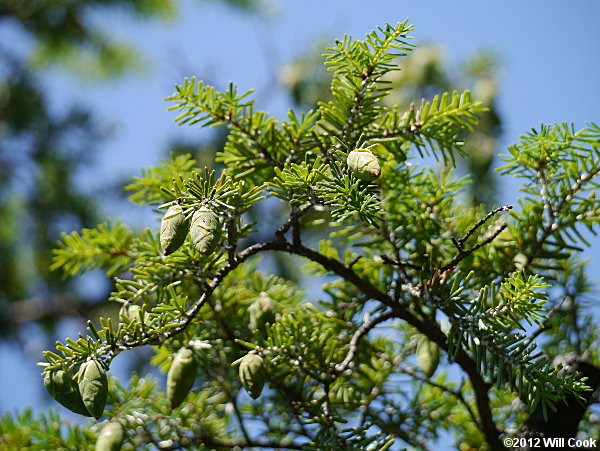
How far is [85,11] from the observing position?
9.20 feet

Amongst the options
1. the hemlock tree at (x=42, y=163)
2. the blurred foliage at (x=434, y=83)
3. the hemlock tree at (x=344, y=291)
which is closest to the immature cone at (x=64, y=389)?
the hemlock tree at (x=344, y=291)

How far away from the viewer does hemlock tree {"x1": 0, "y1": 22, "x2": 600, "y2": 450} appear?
0.48 m

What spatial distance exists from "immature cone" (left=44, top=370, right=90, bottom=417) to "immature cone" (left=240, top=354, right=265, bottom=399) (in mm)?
131

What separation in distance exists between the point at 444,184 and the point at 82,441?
1.61ft

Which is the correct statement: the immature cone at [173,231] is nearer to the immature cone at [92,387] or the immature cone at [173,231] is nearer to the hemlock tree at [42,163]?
the immature cone at [92,387]

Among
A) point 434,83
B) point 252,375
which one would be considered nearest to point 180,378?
point 252,375

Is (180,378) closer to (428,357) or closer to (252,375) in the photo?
(252,375)

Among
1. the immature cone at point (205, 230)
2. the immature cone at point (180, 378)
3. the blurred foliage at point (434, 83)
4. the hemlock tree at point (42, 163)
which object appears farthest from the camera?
the hemlock tree at point (42, 163)

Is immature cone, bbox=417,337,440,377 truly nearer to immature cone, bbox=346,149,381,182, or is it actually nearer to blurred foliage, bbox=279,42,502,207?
immature cone, bbox=346,149,381,182

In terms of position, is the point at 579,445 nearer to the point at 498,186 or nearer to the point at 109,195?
the point at 498,186

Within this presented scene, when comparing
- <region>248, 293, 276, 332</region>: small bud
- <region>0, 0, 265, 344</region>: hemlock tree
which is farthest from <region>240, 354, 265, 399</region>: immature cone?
<region>0, 0, 265, 344</region>: hemlock tree

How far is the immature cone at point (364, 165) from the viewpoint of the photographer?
0.44m

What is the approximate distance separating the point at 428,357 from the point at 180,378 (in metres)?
0.25

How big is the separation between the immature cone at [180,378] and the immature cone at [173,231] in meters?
0.16
